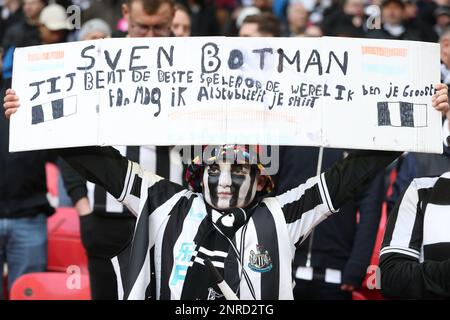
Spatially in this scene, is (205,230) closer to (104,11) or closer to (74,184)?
(74,184)

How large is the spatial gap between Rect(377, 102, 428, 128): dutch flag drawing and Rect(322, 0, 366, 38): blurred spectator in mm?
5004

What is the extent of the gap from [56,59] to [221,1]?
8.04 m

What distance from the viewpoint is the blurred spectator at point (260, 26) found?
566cm

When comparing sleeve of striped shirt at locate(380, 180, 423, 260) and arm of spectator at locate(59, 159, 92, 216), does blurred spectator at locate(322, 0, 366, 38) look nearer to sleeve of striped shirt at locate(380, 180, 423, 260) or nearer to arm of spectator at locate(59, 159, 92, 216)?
arm of spectator at locate(59, 159, 92, 216)

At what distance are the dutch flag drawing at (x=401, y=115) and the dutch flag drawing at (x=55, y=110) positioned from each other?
4.22 ft

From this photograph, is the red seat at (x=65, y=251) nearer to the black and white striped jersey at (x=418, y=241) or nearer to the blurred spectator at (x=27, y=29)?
the blurred spectator at (x=27, y=29)

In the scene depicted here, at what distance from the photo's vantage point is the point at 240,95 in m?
3.73

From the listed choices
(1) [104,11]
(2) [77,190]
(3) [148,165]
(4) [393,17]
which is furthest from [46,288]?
(4) [393,17]

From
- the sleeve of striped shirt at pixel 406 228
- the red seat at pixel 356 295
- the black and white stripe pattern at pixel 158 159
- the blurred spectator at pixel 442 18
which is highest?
the blurred spectator at pixel 442 18

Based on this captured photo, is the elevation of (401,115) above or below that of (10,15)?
below

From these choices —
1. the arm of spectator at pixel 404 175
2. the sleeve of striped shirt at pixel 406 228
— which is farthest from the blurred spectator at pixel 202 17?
the sleeve of striped shirt at pixel 406 228

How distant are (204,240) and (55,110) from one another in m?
0.84

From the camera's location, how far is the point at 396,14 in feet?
29.2

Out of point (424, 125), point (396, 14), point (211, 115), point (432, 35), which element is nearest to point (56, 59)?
point (211, 115)
